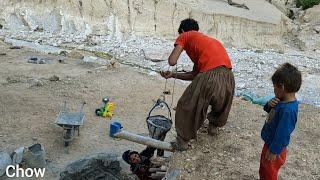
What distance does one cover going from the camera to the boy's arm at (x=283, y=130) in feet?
13.8

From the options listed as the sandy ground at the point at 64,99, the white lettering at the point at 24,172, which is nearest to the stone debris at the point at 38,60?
the sandy ground at the point at 64,99

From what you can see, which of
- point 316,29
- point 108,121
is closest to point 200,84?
point 108,121

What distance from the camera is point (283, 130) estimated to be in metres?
4.21

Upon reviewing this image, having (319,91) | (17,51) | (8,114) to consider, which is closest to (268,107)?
(8,114)

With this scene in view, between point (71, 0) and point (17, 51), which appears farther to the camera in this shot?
point (71, 0)

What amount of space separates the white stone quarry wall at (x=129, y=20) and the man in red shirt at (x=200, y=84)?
964 centimetres

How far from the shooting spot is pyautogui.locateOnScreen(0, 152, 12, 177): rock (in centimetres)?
562

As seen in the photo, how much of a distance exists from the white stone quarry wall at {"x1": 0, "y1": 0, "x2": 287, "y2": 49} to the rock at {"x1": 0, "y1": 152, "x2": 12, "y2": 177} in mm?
9028

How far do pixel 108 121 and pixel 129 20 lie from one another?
867 centimetres

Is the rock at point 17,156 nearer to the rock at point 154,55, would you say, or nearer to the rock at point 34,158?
the rock at point 34,158

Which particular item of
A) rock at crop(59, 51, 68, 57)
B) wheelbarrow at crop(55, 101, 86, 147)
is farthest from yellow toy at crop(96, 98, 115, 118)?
rock at crop(59, 51, 68, 57)

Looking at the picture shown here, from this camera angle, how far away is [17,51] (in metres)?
11.6

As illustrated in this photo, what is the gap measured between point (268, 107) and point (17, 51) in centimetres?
841

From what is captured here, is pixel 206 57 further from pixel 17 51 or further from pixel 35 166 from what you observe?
pixel 17 51
